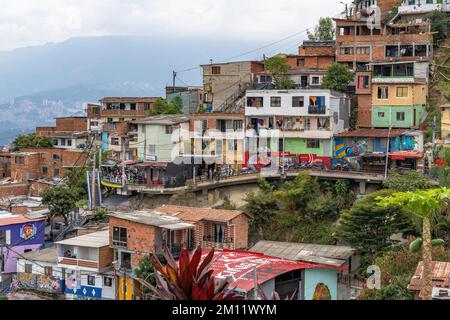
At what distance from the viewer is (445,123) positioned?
31.0 m

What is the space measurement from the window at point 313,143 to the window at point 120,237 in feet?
38.2

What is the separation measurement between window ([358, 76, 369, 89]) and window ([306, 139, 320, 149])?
3836 millimetres

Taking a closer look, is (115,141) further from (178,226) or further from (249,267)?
(249,267)

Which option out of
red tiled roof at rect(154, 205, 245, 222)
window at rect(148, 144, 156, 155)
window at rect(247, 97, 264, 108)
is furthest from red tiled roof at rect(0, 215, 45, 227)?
window at rect(247, 97, 264, 108)

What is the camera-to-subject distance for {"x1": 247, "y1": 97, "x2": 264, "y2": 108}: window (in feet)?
112

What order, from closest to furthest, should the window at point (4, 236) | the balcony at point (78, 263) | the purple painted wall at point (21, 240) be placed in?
1. the balcony at point (78, 263)
2. the purple painted wall at point (21, 240)
3. the window at point (4, 236)

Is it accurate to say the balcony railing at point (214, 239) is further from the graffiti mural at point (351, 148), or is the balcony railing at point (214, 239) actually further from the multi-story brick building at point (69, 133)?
the multi-story brick building at point (69, 133)

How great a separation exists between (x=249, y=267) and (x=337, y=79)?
17.4 m

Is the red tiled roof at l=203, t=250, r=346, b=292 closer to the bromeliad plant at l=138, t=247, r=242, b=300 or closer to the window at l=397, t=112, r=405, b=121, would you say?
the bromeliad plant at l=138, t=247, r=242, b=300

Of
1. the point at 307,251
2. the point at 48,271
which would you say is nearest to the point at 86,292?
the point at 48,271

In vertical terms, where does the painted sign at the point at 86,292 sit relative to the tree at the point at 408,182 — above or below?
below

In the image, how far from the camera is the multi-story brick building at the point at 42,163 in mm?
41875

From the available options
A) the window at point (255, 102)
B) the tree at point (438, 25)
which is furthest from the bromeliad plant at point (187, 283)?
the tree at point (438, 25)

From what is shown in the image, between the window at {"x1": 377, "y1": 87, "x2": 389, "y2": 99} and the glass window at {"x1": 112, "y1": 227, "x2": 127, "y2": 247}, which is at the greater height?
the window at {"x1": 377, "y1": 87, "x2": 389, "y2": 99}
